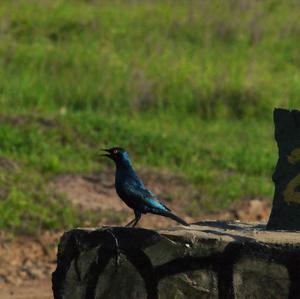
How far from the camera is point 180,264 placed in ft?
20.6

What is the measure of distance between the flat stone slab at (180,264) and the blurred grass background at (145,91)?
333 cm

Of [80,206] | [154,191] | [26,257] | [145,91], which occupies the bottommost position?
[26,257]

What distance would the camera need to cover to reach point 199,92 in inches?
509

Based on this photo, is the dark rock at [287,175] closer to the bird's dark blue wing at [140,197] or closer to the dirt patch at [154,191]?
the bird's dark blue wing at [140,197]

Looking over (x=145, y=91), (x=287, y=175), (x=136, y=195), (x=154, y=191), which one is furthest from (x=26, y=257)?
(x=145, y=91)

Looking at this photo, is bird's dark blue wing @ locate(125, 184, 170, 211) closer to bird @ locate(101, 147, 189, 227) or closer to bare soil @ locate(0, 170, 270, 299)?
bird @ locate(101, 147, 189, 227)

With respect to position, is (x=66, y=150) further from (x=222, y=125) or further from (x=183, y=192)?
(x=222, y=125)

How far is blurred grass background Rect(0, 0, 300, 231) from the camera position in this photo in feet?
35.3

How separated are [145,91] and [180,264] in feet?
21.6

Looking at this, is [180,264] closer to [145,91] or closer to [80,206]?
[80,206]

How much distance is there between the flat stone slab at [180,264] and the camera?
242 inches

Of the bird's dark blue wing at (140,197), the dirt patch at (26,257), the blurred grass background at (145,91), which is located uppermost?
the blurred grass background at (145,91)

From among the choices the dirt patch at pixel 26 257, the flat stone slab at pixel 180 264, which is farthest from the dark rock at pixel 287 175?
the dirt patch at pixel 26 257

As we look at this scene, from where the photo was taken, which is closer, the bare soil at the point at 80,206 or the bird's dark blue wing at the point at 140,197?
the bird's dark blue wing at the point at 140,197
